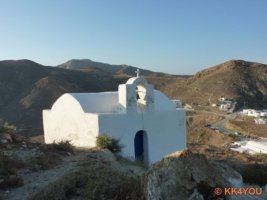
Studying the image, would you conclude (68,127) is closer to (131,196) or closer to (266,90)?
(131,196)

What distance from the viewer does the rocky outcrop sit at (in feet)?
15.6

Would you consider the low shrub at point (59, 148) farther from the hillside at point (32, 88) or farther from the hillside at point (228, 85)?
the hillside at point (228, 85)

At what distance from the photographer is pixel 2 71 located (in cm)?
7025

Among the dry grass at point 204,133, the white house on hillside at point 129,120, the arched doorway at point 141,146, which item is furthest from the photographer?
the dry grass at point 204,133

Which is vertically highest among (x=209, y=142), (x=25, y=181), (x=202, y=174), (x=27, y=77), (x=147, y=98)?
(x=27, y=77)

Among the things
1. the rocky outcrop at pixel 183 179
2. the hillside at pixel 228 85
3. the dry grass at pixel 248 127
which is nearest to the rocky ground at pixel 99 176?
the rocky outcrop at pixel 183 179

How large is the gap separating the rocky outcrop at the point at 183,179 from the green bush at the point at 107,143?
7.61 meters

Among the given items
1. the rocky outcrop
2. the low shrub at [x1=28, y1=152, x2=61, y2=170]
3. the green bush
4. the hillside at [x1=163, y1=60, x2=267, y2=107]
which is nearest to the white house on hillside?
the green bush

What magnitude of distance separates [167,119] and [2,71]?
61894 millimetres

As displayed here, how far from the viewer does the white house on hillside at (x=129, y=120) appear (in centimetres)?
1323


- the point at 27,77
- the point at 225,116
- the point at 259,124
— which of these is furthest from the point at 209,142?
the point at 27,77

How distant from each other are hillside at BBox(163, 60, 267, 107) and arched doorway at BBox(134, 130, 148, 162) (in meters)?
55.0

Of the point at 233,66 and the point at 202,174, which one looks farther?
the point at 233,66

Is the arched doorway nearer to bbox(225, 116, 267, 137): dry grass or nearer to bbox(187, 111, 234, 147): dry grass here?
bbox(187, 111, 234, 147): dry grass
